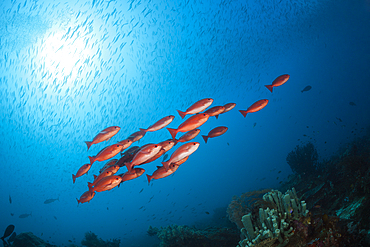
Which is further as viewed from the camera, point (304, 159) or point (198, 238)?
point (304, 159)

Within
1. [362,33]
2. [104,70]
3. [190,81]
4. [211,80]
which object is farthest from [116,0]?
[362,33]

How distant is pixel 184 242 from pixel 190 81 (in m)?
31.7

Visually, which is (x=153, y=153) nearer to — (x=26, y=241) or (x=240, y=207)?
(x=240, y=207)

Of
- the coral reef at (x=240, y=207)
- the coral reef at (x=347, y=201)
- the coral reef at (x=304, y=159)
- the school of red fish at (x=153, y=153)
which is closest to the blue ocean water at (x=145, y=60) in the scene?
the coral reef at (x=304, y=159)

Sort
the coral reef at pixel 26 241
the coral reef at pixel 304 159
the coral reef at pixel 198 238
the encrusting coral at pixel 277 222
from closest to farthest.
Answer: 1. the encrusting coral at pixel 277 222
2. the coral reef at pixel 198 238
3. the coral reef at pixel 26 241
4. the coral reef at pixel 304 159

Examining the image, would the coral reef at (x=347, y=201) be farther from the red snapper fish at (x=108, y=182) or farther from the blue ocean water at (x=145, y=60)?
the blue ocean water at (x=145, y=60)

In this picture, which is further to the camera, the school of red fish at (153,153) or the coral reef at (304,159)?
the coral reef at (304,159)

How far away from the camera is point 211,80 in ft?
116

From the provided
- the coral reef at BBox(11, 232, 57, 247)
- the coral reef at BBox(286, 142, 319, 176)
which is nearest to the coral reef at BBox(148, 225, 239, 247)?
the coral reef at BBox(11, 232, 57, 247)

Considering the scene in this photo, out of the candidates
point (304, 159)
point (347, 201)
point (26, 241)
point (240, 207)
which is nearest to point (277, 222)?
point (240, 207)

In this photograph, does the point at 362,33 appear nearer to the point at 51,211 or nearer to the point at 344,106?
the point at 344,106

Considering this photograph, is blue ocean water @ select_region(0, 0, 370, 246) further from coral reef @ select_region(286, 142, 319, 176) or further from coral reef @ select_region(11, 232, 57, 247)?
coral reef @ select_region(11, 232, 57, 247)

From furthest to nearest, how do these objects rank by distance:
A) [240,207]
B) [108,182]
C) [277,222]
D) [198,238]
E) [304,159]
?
[304,159] < [198,238] < [240,207] < [108,182] < [277,222]

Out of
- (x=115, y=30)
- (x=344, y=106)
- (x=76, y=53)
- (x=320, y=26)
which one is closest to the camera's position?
(x=115, y=30)
